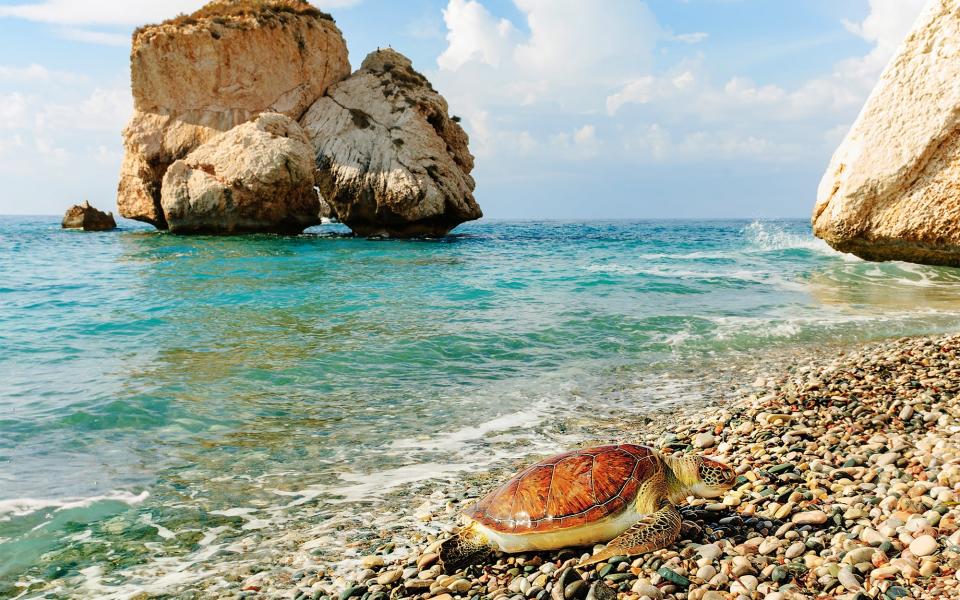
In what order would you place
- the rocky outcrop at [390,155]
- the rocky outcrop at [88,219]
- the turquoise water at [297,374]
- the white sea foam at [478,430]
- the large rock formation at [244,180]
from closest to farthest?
the turquoise water at [297,374] → the white sea foam at [478,430] → the large rock formation at [244,180] → the rocky outcrop at [390,155] → the rocky outcrop at [88,219]

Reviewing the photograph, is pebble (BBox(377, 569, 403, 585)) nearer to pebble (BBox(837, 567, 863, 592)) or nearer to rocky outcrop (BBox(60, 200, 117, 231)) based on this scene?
pebble (BBox(837, 567, 863, 592))

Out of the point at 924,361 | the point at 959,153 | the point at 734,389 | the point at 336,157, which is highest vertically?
the point at 336,157

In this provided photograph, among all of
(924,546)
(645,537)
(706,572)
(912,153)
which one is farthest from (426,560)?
(912,153)


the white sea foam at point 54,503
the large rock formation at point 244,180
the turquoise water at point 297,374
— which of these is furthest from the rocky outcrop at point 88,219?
the white sea foam at point 54,503

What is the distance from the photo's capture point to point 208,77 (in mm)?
38875

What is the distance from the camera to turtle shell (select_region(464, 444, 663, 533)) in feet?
12.7

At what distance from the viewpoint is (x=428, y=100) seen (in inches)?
1551

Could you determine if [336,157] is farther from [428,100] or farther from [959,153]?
[959,153]

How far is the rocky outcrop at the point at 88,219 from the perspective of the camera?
46.8 m

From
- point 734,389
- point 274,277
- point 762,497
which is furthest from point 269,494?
point 274,277

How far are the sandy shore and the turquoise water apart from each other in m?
0.92

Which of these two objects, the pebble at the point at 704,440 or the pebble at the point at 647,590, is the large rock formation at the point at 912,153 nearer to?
the pebble at the point at 704,440

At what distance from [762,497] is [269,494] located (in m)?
4.06

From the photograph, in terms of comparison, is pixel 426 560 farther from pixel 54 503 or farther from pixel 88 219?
pixel 88 219
